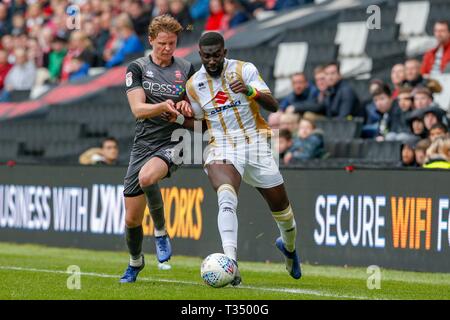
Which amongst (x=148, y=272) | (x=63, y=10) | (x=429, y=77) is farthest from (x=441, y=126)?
(x=63, y=10)

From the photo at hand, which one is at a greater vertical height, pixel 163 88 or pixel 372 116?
pixel 163 88

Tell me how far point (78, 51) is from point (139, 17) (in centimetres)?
161

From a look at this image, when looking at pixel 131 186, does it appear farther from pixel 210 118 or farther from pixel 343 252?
pixel 343 252

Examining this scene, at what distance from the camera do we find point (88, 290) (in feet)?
37.7

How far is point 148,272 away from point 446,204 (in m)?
3.51

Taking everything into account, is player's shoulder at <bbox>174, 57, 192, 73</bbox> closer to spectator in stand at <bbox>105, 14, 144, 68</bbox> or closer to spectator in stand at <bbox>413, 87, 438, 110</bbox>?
spectator in stand at <bbox>413, 87, 438, 110</bbox>

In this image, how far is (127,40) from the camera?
2706 cm

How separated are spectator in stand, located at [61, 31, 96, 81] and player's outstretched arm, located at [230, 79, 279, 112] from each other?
1691cm

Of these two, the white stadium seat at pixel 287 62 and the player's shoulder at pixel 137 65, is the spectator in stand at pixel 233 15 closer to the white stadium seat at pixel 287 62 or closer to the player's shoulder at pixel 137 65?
the white stadium seat at pixel 287 62

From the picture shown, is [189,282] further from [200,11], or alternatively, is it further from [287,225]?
[200,11]

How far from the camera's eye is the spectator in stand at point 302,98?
19.7 m

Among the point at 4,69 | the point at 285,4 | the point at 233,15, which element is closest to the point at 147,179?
the point at 233,15

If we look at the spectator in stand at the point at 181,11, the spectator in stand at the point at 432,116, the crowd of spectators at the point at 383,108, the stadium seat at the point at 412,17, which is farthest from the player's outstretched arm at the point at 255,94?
the spectator in stand at the point at 181,11

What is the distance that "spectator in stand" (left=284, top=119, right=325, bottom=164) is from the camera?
59.8ft
